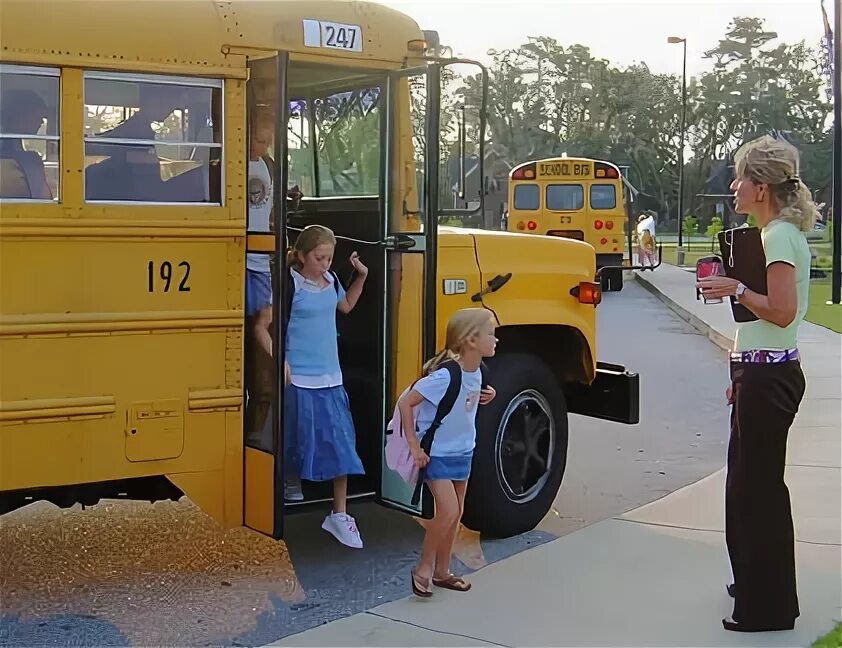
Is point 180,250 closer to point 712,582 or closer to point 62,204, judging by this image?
point 62,204

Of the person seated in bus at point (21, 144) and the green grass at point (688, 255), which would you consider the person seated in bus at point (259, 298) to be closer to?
the person seated in bus at point (21, 144)

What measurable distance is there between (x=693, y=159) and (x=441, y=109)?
2796 inches

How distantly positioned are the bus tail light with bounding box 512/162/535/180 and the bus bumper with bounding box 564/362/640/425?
1689cm

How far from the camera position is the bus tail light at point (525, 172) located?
22891 millimetres

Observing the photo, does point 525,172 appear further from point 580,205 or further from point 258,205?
point 258,205

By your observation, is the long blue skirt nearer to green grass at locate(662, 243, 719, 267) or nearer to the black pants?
the black pants

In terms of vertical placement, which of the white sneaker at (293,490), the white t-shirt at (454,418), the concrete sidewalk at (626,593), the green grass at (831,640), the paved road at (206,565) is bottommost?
the paved road at (206,565)

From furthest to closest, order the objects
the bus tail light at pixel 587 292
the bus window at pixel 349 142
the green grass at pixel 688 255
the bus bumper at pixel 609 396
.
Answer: the green grass at pixel 688 255
the bus bumper at pixel 609 396
the bus tail light at pixel 587 292
the bus window at pixel 349 142

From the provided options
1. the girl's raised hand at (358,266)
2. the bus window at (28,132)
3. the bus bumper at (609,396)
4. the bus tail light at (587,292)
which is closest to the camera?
the bus window at (28,132)

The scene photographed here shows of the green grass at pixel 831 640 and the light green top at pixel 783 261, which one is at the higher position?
the light green top at pixel 783 261

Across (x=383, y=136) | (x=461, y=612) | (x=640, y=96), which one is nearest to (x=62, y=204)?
(x=383, y=136)

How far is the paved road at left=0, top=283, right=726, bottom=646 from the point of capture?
4.37 metres

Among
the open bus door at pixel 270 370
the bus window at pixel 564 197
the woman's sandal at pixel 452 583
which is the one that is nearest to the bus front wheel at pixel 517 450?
the woman's sandal at pixel 452 583

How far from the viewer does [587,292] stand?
5.84 metres
